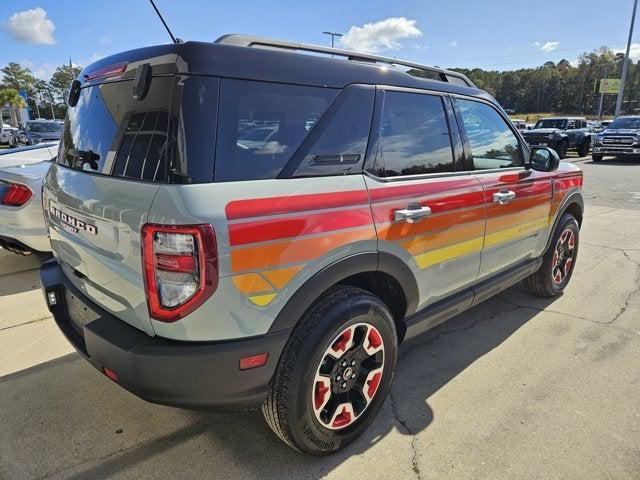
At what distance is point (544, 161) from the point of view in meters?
3.45

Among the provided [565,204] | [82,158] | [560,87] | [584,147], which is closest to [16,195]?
[82,158]

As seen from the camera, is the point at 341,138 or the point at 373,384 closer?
the point at 341,138

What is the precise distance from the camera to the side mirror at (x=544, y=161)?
3.45m

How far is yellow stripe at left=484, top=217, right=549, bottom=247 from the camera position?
300cm

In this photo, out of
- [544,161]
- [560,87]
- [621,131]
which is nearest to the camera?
[544,161]

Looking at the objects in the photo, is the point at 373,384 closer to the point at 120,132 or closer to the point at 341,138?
the point at 341,138

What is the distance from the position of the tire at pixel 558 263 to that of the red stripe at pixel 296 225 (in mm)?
2651

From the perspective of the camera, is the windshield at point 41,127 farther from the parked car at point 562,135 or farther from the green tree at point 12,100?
the green tree at point 12,100

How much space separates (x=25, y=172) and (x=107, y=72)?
3.21m

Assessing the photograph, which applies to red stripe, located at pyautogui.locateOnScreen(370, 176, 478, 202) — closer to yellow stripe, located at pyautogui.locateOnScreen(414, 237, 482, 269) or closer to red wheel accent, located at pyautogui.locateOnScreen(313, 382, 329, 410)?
yellow stripe, located at pyautogui.locateOnScreen(414, 237, 482, 269)

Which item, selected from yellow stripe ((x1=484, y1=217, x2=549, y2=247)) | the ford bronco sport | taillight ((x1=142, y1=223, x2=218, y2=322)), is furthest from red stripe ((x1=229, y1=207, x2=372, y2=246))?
yellow stripe ((x1=484, y1=217, x2=549, y2=247))

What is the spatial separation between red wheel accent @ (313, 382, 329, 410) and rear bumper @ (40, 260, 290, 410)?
30 centimetres

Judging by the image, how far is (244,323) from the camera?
5.64 ft

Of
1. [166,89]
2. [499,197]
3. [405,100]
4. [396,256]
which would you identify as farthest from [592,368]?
[166,89]
